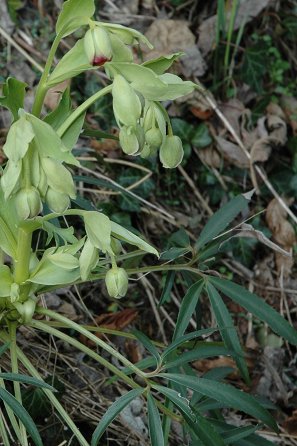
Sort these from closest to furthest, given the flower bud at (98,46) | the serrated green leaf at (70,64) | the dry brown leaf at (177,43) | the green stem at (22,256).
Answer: the flower bud at (98,46) → the serrated green leaf at (70,64) → the green stem at (22,256) → the dry brown leaf at (177,43)

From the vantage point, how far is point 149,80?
97cm

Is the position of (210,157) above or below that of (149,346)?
below

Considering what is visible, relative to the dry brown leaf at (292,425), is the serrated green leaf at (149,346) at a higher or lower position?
higher

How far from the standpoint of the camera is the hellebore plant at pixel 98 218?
95 cm

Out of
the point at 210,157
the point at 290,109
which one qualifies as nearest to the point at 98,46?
the point at 210,157

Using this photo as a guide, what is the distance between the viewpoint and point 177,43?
83.0 inches

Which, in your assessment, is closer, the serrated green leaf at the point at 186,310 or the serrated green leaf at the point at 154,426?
the serrated green leaf at the point at 154,426

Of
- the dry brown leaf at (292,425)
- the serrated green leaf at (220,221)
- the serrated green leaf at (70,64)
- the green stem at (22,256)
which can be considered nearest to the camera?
the serrated green leaf at (70,64)

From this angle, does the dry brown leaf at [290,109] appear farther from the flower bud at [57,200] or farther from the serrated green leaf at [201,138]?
the flower bud at [57,200]

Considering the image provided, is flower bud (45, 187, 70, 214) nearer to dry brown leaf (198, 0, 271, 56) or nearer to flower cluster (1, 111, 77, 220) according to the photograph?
flower cluster (1, 111, 77, 220)

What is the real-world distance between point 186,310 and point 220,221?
0.65 ft

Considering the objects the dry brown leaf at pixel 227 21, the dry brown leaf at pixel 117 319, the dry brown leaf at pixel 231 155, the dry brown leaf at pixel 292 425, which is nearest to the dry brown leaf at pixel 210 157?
the dry brown leaf at pixel 231 155

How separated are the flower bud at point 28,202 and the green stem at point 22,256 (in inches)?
6.3

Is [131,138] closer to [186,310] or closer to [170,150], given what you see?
[170,150]
